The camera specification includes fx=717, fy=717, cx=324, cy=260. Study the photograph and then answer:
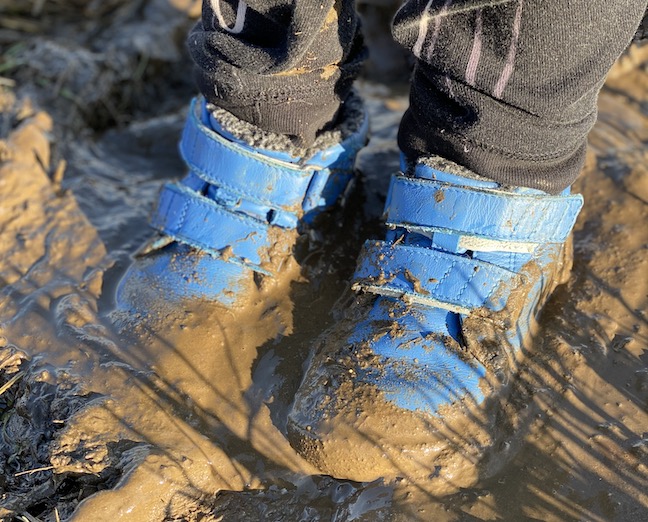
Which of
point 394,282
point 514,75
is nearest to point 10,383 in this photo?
point 394,282

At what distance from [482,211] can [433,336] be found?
0.95 feet

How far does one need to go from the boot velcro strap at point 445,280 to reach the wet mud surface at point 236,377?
228 mm

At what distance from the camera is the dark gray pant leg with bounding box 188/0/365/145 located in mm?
1526

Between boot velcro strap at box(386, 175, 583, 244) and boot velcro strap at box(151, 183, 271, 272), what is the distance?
350 millimetres

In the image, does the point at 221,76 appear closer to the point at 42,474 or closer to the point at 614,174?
the point at 42,474

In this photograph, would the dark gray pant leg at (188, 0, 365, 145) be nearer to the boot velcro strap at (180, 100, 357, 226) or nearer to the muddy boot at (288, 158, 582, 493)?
the boot velcro strap at (180, 100, 357, 226)

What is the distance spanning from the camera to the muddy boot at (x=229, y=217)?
1.71 meters

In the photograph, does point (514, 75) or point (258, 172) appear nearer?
point (514, 75)

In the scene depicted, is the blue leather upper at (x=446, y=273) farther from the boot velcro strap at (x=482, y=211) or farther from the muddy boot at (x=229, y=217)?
the muddy boot at (x=229, y=217)

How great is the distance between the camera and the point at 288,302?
177cm

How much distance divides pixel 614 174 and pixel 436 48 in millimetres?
880

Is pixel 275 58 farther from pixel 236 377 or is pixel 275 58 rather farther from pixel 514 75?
pixel 236 377

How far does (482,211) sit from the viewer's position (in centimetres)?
154

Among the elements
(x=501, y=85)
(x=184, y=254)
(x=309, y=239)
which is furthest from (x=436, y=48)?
(x=184, y=254)
